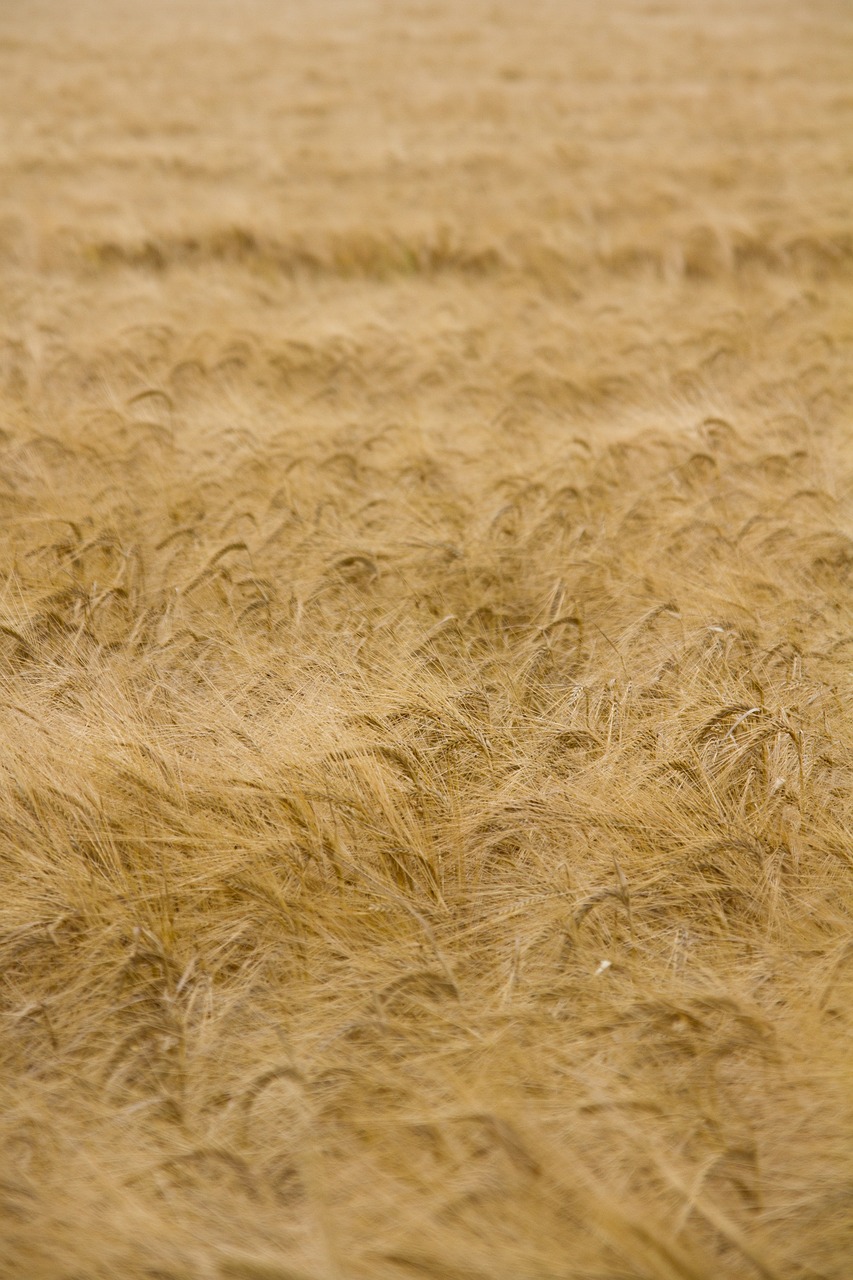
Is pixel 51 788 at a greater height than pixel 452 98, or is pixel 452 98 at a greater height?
pixel 452 98

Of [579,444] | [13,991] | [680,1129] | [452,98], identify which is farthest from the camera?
[452,98]

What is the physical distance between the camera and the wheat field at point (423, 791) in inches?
41.6

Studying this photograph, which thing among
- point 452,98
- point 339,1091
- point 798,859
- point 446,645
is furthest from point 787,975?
point 452,98

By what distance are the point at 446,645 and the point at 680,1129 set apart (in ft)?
3.34

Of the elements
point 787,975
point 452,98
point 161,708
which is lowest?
point 787,975

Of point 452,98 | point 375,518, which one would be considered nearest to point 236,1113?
point 375,518

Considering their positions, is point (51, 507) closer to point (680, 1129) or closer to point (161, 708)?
point (161, 708)

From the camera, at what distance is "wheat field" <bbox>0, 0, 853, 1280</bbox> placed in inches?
41.6

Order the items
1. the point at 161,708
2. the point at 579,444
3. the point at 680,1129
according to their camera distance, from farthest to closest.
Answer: the point at 579,444 → the point at 161,708 → the point at 680,1129

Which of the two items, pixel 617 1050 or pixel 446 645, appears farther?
pixel 446 645

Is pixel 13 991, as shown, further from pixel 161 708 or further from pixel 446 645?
pixel 446 645

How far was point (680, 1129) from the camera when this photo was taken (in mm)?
1100

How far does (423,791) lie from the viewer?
4.92 feet

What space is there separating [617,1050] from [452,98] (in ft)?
32.3
